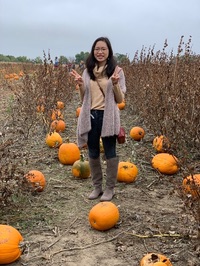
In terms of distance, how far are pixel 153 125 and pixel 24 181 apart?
9.63 ft

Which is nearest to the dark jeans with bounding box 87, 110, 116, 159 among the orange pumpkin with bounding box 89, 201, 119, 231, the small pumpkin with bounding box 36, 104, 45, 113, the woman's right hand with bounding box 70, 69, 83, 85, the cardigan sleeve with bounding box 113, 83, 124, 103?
the cardigan sleeve with bounding box 113, 83, 124, 103

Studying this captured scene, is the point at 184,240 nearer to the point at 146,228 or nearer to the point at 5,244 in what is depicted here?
the point at 146,228

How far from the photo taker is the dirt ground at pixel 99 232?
2963mm

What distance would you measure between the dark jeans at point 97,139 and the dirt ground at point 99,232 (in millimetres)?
371

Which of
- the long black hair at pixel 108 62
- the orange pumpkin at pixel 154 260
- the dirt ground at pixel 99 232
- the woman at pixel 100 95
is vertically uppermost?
the long black hair at pixel 108 62

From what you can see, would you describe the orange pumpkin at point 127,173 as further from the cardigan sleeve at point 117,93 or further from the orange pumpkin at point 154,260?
the orange pumpkin at point 154,260

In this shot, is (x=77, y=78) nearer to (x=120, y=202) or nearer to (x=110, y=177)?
(x=110, y=177)

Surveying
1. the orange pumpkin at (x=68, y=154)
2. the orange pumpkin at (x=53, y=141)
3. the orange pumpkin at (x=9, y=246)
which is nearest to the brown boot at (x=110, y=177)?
the orange pumpkin at (x=68, y=154)

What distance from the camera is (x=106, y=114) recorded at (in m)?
3.81

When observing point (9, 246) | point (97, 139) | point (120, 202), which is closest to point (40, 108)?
point (97, 139)

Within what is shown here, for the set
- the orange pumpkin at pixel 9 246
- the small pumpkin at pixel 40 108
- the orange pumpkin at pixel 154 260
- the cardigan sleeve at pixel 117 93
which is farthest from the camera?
the small pumpkin at pixel 40 108

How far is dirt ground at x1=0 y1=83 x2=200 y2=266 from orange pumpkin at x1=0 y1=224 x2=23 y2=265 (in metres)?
0.08

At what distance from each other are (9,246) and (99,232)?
34.3 inches

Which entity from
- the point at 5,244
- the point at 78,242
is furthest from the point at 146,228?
the point at 5,244
